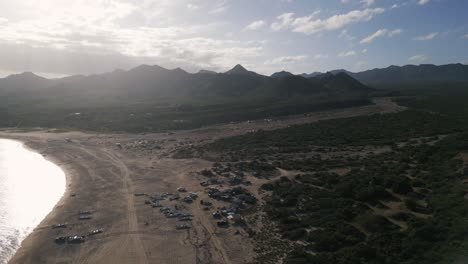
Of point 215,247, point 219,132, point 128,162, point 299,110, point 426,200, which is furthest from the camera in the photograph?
point 299,110

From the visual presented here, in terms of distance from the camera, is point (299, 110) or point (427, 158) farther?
point (299, 110)

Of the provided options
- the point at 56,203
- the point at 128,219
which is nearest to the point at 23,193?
the point at 56,203

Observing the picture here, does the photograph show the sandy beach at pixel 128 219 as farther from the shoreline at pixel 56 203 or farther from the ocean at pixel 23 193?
the ocean at pixel 23 193

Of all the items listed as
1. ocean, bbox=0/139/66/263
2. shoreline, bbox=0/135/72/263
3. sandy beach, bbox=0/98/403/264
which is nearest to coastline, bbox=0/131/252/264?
sandy beach, bbox=0/98/403/264

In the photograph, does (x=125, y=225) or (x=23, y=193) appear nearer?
(x=125, y=225)

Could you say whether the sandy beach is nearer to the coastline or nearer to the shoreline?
A: the coastline

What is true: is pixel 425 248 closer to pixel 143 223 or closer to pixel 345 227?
pixel 345 227

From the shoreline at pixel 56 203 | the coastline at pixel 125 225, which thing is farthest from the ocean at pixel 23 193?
the coastline at pixel 125 225

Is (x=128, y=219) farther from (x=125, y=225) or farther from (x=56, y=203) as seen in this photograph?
(x=56, y=203)

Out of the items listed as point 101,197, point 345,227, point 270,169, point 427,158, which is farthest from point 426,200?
point 101,197
